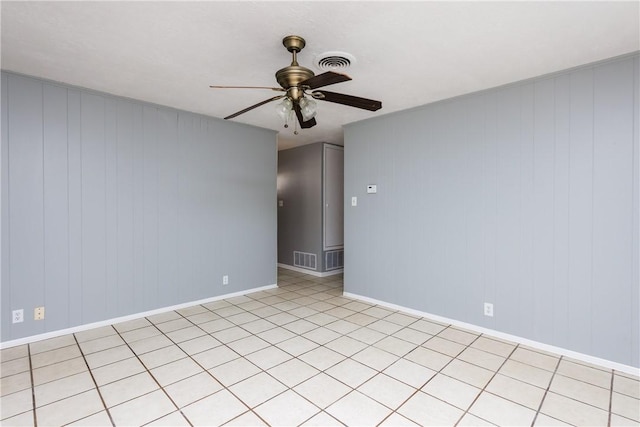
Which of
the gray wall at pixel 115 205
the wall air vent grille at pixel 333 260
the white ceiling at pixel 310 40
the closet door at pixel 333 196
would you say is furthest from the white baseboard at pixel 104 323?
the white ceiling at pixel 310 40

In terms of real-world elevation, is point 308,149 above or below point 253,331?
above

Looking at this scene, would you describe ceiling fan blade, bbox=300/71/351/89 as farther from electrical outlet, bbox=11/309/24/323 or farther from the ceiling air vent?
electrical outlet, bbox=11/309/24/323

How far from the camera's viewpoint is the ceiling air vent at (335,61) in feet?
7.68

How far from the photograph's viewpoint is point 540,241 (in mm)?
2867

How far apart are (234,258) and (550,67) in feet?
13.2

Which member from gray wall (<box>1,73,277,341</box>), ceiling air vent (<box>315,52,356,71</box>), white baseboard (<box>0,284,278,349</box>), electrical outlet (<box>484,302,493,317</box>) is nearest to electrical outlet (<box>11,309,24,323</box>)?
gray wall (<box>1,73,277,341</box>)

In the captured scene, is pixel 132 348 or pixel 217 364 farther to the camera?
pixel 132 348

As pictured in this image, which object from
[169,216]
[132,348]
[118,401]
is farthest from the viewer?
[169,216]

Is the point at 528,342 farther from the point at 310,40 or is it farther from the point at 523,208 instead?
the point at 310,40

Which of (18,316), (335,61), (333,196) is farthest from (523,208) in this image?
(18,316)

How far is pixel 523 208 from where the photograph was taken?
2953 mm

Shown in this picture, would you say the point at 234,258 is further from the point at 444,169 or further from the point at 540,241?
the point at 540,241

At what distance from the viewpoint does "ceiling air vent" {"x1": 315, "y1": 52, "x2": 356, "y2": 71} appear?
92.1 inches

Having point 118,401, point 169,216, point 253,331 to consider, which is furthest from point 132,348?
point 169,216
